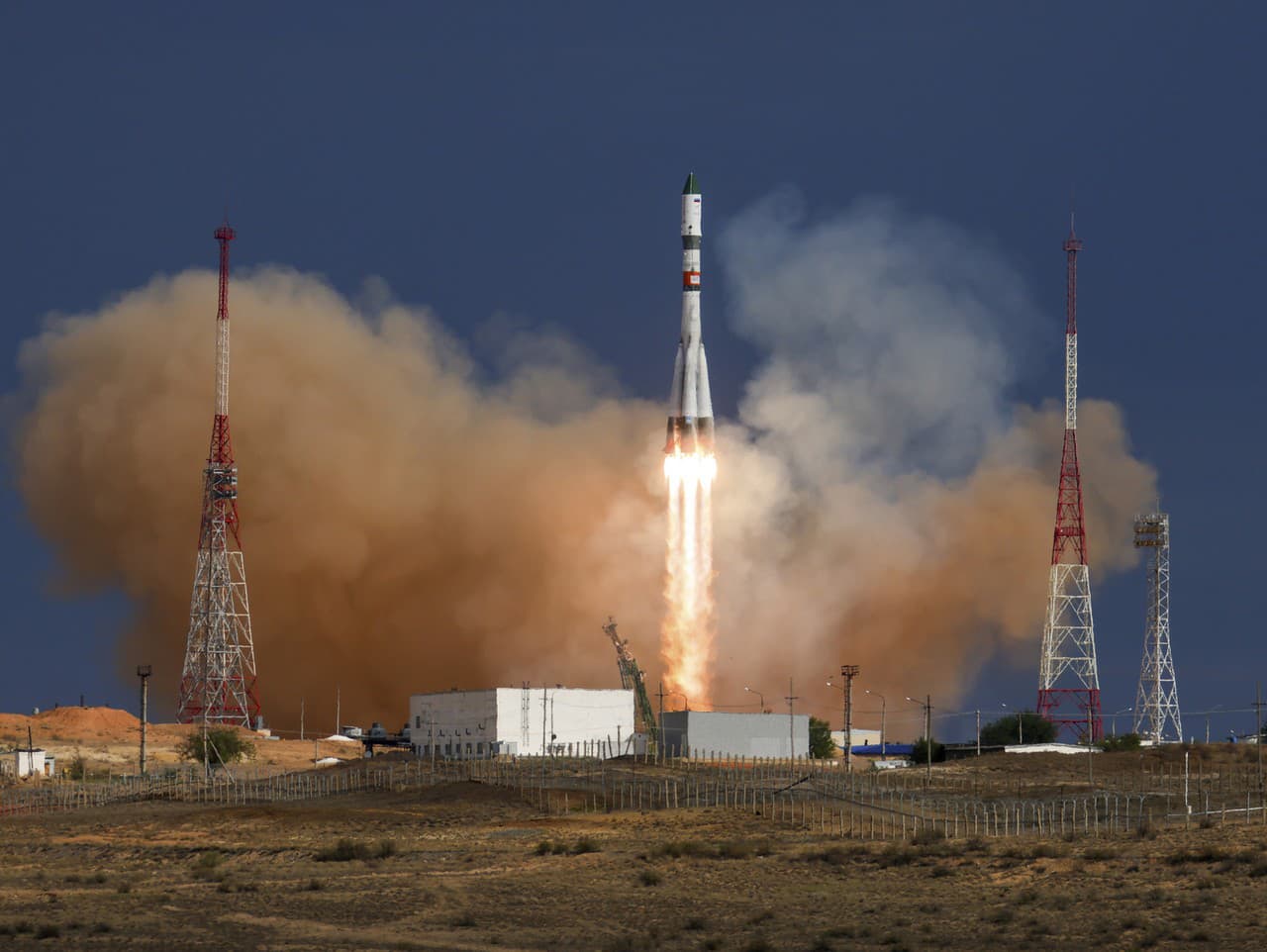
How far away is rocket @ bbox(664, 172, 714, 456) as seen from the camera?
105m

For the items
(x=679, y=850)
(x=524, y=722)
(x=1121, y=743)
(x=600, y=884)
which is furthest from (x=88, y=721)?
(x=600, y=884)

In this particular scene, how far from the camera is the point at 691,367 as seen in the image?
10594 cm

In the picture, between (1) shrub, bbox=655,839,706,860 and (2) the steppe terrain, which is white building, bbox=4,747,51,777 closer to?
(2) the steppe terrain

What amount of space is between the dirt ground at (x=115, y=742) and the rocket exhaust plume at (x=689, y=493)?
17220 mm

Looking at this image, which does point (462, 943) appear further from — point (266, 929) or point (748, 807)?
point (748, 807)

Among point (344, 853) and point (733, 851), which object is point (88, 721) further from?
point (733, 851)

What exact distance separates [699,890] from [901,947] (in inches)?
385

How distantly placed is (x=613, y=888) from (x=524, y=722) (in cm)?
4957

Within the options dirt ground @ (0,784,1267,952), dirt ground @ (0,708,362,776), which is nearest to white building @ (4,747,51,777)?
dirt ground @ (0,708,362,776)

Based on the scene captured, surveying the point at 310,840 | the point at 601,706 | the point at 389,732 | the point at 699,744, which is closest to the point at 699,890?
the point at 310,840

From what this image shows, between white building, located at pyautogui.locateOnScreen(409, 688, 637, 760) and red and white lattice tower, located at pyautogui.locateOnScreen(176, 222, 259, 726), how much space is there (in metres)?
11.6

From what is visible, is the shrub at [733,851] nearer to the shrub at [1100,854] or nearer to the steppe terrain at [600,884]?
the steppe terrain at [600,884]

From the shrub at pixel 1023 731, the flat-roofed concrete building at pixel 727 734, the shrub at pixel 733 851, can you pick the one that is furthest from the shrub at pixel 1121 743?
the shrub at pixel 733 851

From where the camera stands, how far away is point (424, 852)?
6203 cm
